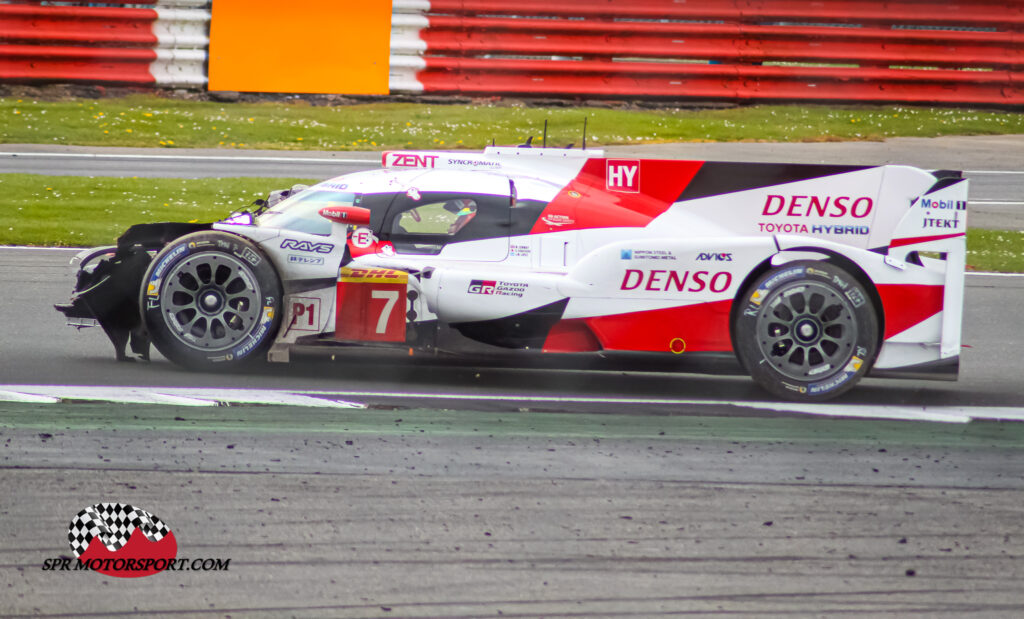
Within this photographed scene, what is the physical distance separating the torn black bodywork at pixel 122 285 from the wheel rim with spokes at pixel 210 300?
0.28 meters

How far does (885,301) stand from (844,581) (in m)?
2.74

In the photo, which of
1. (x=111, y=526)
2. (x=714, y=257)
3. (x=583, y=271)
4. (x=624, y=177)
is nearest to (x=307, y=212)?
(x=583, y=271)

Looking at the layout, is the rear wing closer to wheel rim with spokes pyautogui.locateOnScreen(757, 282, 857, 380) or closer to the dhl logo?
the dhl logo

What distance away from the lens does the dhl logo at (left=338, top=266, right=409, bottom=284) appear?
266 inches

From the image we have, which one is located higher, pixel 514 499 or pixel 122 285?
pixel 122 285

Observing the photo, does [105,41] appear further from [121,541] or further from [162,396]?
[121,541]

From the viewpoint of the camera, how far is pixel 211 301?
272 inches

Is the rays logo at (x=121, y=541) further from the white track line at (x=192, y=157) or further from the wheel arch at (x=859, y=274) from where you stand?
the white track line at (x=192, y=157)

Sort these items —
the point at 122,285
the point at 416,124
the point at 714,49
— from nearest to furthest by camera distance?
the point at 122,285
the point at 416,124
the point at 714,49

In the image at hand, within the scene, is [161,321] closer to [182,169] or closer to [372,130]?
[182,169]

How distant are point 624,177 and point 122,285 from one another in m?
2.92

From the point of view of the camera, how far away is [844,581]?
167 inches

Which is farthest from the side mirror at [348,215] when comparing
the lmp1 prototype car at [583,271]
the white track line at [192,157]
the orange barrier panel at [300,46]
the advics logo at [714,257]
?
the orange barrier panel at [300,46]

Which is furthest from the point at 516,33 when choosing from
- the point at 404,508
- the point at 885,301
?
the point at 404,508
